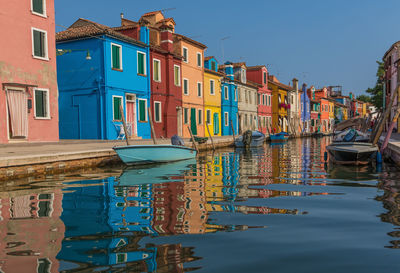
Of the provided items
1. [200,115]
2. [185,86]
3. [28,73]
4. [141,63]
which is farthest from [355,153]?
[200,115]

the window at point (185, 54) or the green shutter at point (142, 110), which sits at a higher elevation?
the window at point (185, 54)

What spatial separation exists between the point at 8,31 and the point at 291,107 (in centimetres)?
4550

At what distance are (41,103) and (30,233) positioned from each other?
576 inches

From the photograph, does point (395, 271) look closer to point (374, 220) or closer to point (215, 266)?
point (215, 266)

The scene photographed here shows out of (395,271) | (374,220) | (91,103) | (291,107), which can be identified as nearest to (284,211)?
(374,220)

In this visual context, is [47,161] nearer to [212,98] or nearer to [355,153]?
[355,153]

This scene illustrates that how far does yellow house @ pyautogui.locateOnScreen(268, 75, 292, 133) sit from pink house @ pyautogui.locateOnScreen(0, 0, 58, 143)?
36851 millimetres

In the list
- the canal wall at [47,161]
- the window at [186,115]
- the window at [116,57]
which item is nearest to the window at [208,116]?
the window at [186,115]

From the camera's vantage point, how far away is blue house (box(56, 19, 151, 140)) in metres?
21.8

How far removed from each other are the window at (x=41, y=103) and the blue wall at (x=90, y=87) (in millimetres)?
3609

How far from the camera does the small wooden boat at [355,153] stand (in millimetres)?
14320

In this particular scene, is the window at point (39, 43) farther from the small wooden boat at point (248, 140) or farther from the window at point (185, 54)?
the small wooden boat at point (248, 140)

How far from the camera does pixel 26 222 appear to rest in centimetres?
588

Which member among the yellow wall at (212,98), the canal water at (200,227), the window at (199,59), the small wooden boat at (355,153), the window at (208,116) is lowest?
the canal water at (200,227)
